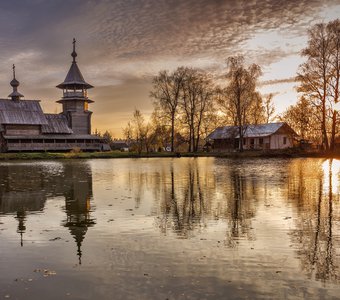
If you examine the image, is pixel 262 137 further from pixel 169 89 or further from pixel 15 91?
pixel 15 91

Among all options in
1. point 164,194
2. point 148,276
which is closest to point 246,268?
point 148,276

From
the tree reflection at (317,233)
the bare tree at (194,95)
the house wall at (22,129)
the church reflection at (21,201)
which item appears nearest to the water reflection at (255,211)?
the tree reflection at (317,233)

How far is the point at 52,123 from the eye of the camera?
81562mm

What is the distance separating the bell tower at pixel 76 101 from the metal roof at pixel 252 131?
27595 millimetres

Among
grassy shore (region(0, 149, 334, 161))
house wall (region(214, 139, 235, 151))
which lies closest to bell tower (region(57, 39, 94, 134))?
grassy shore (region(0, 149, 334, 161))

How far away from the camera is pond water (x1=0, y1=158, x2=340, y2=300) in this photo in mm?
5891

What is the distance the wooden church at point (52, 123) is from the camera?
75.4 m

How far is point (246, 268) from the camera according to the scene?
6738 mm

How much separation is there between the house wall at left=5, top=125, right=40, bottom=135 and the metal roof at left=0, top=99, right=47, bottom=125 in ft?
2.91

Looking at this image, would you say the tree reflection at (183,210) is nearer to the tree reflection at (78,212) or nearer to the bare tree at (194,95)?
the tree reflection at (78,212)

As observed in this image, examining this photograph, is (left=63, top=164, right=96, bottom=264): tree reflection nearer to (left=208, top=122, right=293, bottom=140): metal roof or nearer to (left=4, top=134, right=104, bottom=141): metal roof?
(left=208, top=122, right=293, bottom=140): metal roof

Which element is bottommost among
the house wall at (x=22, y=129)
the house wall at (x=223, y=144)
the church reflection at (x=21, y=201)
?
the church reflection at (x=21, y=201)

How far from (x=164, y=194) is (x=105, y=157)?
163ft

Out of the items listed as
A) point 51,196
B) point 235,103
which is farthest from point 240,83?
point 51,196
